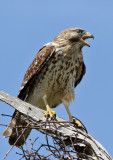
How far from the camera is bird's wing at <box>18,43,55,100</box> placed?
23.5ft

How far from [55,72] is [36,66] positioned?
379 mm

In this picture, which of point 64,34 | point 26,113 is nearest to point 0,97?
point 26,113

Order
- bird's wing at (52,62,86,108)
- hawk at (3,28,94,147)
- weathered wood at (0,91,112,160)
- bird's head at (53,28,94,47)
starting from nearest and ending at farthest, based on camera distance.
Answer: weathered wood at (0,91,112,160), hawk at (3,28,94,147), bird's head at (53,28,94,47), bird's wing at (52,62,86,108)

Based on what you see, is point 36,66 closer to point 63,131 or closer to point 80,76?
point 80,76

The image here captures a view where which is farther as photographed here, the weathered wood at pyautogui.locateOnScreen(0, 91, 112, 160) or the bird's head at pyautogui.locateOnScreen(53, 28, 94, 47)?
the bird's head at pyautogui.locateOnScreen(53, 28, 94, 47)

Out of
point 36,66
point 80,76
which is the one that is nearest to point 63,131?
point 36,66

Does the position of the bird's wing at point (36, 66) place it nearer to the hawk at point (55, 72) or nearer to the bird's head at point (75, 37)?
the hawk at point (55, 72)

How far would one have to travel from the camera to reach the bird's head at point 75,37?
746cm

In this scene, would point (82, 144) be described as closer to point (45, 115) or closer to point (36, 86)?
point (45, 115)

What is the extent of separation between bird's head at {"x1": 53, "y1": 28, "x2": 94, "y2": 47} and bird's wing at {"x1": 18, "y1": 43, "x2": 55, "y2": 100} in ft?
1.14

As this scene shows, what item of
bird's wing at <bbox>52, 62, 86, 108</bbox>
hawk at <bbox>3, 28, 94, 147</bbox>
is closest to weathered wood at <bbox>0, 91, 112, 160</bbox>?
hawk at <bbox>3, 28, 94, 147</bbox>

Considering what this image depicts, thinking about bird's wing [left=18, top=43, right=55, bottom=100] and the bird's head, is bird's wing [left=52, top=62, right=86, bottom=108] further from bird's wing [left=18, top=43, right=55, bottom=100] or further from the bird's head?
bird's wing [left=18, top=43, right=55, bottom=100]

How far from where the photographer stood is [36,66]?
23.6ft

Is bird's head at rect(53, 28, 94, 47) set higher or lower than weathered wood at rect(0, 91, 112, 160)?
higher
